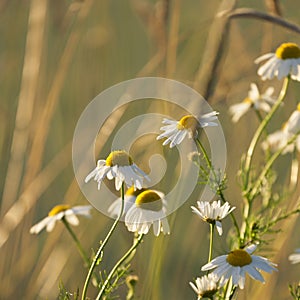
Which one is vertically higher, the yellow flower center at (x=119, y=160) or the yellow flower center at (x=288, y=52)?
the yellow flower center at (x=119, y=160)

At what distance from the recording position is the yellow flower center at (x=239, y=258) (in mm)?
746

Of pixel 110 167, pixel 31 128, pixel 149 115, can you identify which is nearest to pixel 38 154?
pixel 31 128

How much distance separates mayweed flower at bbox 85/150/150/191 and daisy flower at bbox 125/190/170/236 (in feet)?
0.13

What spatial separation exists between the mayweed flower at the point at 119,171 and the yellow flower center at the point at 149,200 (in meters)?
0.04

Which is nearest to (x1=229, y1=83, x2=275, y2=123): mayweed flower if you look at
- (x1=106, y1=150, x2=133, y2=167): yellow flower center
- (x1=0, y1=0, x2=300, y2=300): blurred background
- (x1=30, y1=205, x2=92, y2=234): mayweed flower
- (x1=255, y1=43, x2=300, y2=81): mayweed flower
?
(x1=0, y1=0, x2=300, y2=300): blurred background

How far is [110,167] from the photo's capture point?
79 centimetres

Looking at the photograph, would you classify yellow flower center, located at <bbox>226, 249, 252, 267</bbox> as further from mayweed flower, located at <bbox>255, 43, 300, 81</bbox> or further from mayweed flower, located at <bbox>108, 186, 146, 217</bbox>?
mayweed flower, located at <bbox>255, 43, 300, 81</bbox>

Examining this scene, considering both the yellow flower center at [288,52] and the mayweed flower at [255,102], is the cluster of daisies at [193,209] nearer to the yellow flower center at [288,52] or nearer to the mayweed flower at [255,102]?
the yellow flower center at [288,52]

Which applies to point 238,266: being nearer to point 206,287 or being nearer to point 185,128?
point 206,287

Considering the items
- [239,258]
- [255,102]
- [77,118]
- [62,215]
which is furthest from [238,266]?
[77,118]

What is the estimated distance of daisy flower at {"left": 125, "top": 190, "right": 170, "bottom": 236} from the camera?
2.60ft

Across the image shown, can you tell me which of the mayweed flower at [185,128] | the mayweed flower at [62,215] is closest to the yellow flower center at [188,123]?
the mayweed flower at [185,128]

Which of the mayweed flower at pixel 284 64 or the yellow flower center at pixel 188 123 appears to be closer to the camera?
the yellow flower center at pixel 188 123

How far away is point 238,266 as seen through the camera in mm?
744
